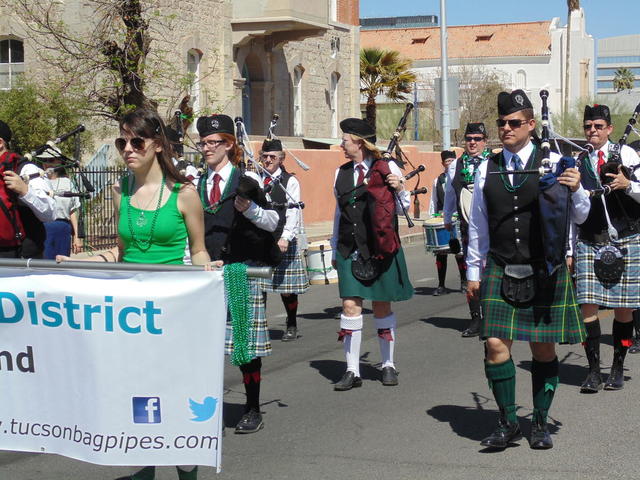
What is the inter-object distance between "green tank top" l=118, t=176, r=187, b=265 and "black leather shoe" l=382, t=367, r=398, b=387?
343 centimetres

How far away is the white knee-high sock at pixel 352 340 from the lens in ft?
27.3

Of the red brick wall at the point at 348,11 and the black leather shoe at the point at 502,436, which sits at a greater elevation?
the red brick wall at the point at 348,11

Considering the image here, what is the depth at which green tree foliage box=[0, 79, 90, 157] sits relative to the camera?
21734 millimetres

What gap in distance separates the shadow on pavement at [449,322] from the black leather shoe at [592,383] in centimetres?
326

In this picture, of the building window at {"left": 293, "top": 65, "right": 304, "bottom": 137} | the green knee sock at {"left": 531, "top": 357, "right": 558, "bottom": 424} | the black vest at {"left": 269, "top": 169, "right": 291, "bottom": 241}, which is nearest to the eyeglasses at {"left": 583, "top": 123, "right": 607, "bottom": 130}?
the black vest at {"left": 269, "top": 169, "right": 291, "bottom": 241}

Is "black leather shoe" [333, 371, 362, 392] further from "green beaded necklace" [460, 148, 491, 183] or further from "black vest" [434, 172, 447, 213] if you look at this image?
"black vest" [434, 172, 447, 213]

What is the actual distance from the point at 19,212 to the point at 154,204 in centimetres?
174

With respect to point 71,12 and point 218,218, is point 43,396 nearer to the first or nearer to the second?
point 218,218

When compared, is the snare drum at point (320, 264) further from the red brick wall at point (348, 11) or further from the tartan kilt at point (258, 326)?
the red brick wall at point (348, 11)

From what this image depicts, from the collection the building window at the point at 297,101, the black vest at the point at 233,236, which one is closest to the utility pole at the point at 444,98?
the building window at the point at 297,101

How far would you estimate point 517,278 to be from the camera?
20.3 feet

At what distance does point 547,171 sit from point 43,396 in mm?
2906

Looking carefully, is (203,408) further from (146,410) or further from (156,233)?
(156,233)

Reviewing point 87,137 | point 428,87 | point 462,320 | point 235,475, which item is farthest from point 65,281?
point 428,87
